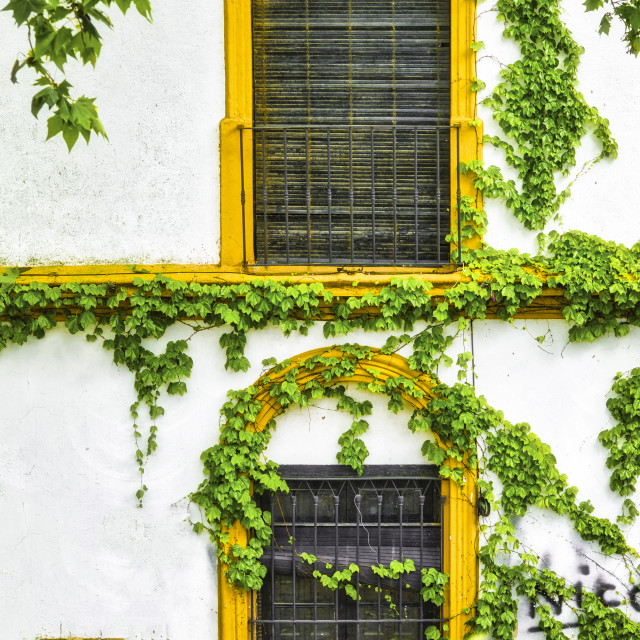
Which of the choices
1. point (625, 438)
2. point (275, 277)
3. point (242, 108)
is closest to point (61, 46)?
point (242, 108)

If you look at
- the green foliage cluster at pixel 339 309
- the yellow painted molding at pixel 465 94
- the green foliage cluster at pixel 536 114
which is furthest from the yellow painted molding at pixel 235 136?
the green foliage cluster at pixel 536 114

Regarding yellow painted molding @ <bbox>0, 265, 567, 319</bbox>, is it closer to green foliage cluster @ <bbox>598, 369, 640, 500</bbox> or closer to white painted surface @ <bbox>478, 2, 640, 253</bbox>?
white painted surface @ <bbox>478, 2, 640, 253</bbox>

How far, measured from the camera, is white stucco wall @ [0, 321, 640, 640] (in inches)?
213

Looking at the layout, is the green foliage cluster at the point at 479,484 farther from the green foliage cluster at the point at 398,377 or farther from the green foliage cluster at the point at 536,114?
the green foliage cluster at the point at 536,114

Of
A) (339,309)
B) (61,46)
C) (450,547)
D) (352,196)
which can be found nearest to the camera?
(61,46)

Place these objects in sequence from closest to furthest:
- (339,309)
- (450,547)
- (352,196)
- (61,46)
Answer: (61,46)
(339,309)
(450,547)
(352,196)

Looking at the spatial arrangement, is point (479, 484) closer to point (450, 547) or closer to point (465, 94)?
point (450, 547)

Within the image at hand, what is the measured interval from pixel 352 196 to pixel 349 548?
8.56 ft

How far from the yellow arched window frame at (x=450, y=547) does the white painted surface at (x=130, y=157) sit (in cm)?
138

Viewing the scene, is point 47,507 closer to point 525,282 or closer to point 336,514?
point 336,514

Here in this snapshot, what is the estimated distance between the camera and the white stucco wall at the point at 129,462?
17.7 ft

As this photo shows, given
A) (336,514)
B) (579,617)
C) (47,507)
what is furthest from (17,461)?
(579,617)

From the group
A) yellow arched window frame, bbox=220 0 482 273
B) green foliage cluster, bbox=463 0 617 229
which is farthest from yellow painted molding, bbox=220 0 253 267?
green foliage cluster, bbox=463 0 617 229

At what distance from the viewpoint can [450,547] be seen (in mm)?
5398
